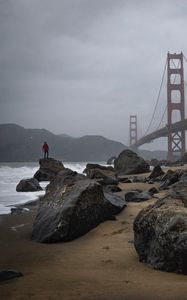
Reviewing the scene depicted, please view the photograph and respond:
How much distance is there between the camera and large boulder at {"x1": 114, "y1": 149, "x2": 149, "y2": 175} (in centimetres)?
1930

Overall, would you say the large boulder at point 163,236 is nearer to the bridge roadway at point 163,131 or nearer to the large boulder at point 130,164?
the large boulder at point 130,164

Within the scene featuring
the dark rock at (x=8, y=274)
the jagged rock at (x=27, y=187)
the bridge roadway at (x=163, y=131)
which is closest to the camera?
the dark rock at (x=8, y=274)

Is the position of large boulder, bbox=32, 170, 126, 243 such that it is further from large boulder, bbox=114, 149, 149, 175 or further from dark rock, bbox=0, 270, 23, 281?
large boulder, bbox=114, 149, 149, 175

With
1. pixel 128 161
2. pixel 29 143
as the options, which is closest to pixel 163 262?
pixel 128 161

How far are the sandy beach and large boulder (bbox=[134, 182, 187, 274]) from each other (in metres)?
0.09

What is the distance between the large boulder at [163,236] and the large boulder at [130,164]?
588 inches

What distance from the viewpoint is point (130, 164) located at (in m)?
19.8

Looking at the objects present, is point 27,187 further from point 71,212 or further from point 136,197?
point 71,212

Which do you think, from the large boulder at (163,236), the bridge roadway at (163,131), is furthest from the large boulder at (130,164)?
the bridge roadway at (163,131)

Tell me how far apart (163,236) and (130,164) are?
16.2 metres

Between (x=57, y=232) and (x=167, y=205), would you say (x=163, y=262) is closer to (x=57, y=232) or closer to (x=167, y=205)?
(x=167, y=205)

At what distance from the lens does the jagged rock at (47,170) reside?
18859 millimetres

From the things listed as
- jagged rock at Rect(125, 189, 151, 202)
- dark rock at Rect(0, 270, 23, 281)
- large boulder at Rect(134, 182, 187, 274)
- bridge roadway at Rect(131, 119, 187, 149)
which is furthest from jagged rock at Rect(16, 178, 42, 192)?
bridge roadway at Rect(131, 119, 187, 149)

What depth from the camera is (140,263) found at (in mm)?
3943
